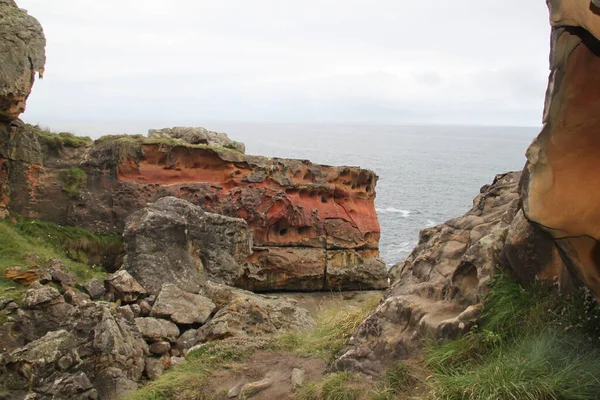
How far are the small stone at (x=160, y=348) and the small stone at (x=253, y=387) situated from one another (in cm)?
555

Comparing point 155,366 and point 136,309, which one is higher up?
point 136,309

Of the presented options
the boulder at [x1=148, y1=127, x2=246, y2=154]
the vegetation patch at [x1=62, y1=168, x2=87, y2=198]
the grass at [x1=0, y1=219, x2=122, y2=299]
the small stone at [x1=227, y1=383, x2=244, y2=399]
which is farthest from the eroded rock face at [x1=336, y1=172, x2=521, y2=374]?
the boulder at [x1=148, y1=127, x2=246, y2=154]

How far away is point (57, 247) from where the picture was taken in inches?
725

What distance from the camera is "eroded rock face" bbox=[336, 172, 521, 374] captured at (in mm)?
6105

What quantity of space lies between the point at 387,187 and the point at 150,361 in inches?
2298

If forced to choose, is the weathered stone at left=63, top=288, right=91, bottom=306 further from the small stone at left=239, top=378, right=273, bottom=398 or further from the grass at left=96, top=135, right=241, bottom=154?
the grass at left=96, top=135, right=241, bottom=154

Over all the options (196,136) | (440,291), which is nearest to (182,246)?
(196,136)

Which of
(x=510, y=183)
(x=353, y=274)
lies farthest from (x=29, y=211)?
(x=510, y=183)

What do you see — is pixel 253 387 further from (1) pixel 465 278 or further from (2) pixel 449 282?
(1) pixel 465 278

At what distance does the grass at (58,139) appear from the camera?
65.7 ft

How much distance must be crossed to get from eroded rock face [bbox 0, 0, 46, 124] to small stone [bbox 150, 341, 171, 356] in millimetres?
9677

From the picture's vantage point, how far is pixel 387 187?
67.9m

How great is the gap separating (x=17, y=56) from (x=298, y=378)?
15.1 m

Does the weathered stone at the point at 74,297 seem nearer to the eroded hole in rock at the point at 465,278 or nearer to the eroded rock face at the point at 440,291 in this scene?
the eroded rock face at the point at 440,291
